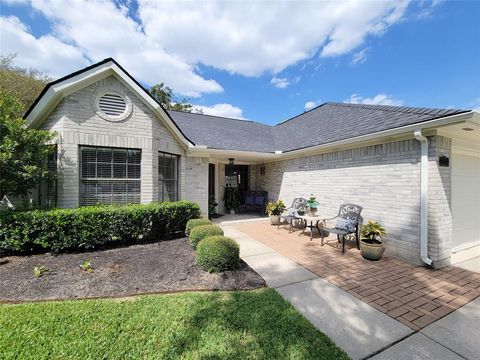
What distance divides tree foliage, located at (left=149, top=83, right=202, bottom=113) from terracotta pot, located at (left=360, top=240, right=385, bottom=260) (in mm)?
27188

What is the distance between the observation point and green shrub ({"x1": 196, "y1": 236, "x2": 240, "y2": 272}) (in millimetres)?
4184

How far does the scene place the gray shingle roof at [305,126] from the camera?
5902mm

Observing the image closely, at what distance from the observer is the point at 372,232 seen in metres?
5.30

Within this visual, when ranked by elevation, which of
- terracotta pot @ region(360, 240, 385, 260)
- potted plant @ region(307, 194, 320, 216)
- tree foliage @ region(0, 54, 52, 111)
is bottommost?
terracotta pot @ region(360, 240, 385, 260)

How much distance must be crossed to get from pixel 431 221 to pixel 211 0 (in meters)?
8.00

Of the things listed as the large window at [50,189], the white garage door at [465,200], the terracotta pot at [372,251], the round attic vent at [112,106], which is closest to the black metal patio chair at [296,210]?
the terracotta pot at [372,251]

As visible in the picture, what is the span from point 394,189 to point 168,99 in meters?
29.5

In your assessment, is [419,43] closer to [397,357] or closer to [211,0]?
[211,0]

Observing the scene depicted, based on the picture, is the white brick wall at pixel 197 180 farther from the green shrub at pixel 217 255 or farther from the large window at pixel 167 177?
the green shrub at pixel 217 255

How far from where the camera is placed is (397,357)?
2293 millimetres

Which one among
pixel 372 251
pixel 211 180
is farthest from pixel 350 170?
pixel 211 180

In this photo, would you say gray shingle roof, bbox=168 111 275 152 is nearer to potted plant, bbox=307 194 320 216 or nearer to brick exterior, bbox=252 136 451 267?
potted plant, bbox=307 194 320 216

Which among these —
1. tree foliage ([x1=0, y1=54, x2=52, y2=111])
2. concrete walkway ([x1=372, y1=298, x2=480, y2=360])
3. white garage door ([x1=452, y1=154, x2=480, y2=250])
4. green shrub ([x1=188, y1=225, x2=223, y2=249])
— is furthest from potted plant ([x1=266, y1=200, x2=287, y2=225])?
tree foliage ([x1=0, y1=54, x2=52, y2=111])

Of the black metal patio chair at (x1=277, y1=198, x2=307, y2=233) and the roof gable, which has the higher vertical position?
the roof gable
